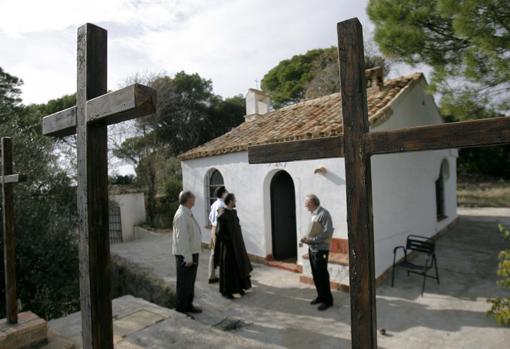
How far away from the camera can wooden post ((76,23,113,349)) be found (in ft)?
6.12

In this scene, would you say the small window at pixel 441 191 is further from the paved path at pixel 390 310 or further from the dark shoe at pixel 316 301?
the dark shoe at pixel 316 301

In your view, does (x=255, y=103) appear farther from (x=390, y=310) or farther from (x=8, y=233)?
(x=8, y=233)

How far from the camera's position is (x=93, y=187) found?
189 centimetres

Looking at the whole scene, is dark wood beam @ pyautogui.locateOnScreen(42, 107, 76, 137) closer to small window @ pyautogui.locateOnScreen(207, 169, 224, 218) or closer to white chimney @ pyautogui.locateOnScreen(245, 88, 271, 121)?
small window @ pyautogui.locateOnScreen(207, 169, 224, 218)

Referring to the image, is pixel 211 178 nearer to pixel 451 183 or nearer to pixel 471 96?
pixel 471 96

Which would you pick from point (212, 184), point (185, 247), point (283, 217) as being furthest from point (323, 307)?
point (212, 184)

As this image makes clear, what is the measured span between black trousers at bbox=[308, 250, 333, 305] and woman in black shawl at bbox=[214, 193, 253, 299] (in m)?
1.33

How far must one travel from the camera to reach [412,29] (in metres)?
6.14

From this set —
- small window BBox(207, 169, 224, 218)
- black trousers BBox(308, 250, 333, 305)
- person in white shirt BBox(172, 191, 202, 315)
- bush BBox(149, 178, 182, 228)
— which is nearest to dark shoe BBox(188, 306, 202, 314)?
person in white shirt BBox(172, 191, 202, 315)

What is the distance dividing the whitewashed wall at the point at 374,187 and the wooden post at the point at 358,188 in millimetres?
4687

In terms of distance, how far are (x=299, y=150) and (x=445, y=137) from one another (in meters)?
0.74

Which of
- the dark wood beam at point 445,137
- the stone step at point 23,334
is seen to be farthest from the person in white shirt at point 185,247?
the dark wood beam at point 445,137

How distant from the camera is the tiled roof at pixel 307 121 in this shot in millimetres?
6453

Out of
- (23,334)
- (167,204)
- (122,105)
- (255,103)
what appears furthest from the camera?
(167,204)
